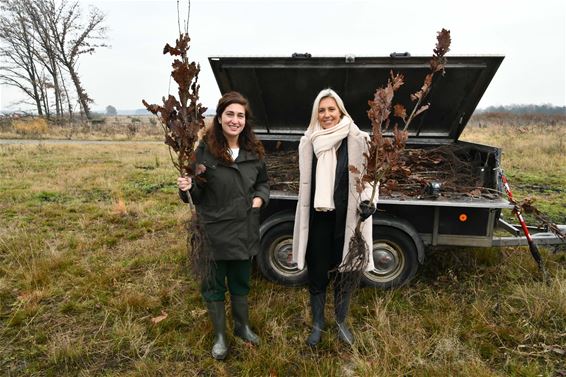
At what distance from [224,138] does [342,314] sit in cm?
→ 159

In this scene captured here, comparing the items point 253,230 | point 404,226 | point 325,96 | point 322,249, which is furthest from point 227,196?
point 404,226

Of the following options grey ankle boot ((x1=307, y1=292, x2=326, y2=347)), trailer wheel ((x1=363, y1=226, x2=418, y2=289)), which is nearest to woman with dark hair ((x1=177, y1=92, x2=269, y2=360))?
grey ankle boot ((x1=307, y1=292, x2=326, y2=347))

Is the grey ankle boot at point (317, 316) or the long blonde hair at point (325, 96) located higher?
the long blonde hair at point (325, 96)

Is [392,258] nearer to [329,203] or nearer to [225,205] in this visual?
[329,203]

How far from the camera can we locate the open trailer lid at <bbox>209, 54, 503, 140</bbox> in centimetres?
418

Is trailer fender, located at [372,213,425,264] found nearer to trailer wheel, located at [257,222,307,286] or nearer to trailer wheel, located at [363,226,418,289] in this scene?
trailer wheel, located at [363,226,418,289]

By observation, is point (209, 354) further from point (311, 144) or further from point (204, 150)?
point (311, 144)

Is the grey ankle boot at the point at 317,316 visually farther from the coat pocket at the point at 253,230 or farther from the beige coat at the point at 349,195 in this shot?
the coat pocket at the point at 253,230

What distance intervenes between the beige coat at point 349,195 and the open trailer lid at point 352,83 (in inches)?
73.9

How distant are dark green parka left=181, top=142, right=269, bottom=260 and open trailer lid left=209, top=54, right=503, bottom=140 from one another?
2089 millimetres

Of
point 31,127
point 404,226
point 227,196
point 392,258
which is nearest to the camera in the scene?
point 227,196

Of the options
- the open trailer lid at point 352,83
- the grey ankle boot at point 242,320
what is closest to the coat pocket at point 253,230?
the grey ankle boot at point 242,320

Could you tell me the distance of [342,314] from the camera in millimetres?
2904

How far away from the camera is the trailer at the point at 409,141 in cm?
340
